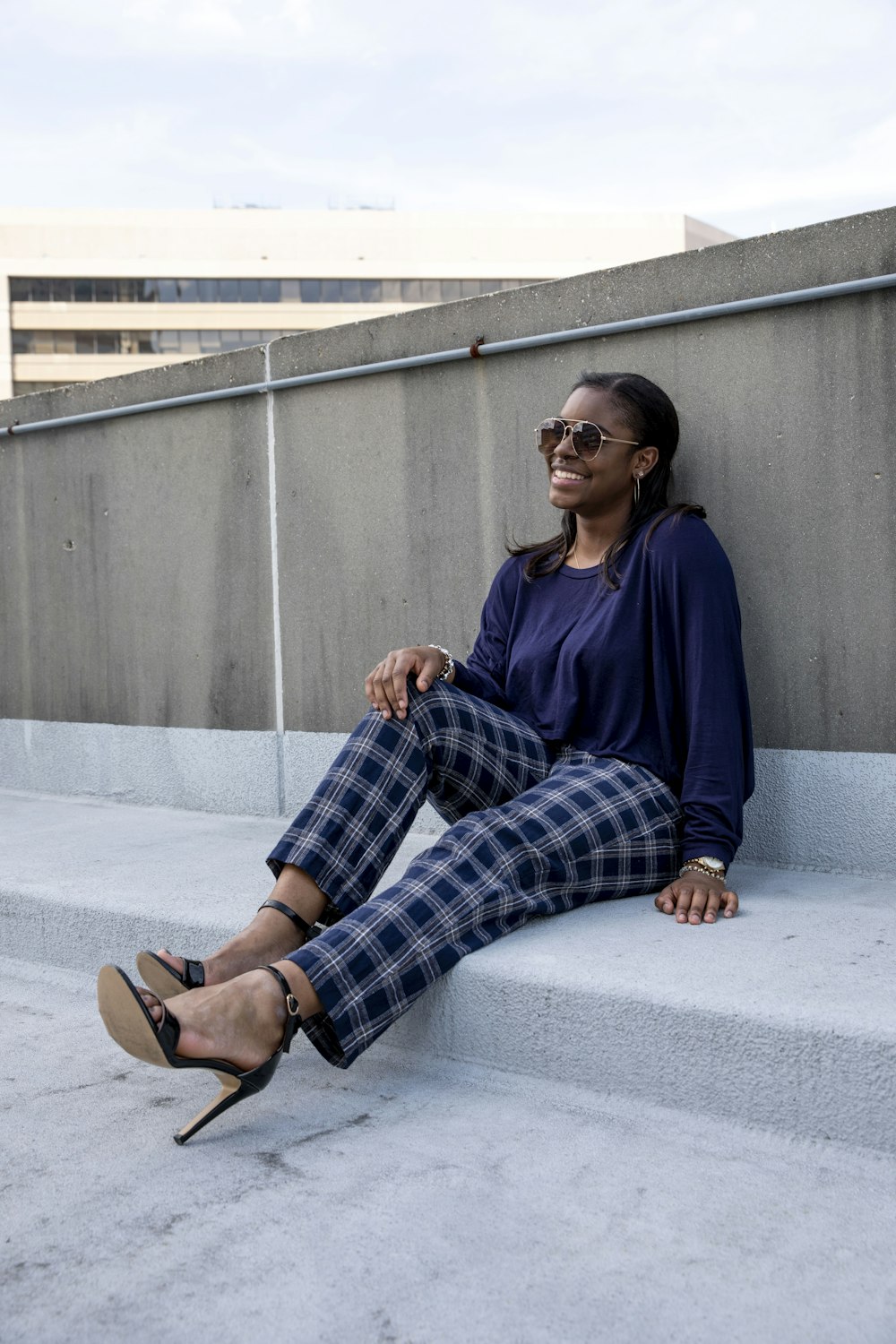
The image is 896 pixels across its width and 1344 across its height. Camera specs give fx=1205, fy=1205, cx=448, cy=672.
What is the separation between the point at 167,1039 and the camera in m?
1.83

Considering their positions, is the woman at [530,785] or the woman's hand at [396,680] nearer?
the woman at [530,785]

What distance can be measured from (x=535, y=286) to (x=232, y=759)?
1894mm

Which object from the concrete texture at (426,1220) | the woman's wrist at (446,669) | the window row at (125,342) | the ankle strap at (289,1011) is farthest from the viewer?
the window row at (125,342)

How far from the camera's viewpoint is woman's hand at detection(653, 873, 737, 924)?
2385 millimetres

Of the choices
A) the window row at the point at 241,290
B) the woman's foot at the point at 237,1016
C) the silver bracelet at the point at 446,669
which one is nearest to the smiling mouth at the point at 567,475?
the silver bracelet at the point at 446,669

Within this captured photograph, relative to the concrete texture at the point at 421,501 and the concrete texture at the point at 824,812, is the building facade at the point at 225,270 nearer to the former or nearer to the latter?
the concrete texture at the point at 421,501

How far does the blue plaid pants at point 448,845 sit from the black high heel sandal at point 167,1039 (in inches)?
3.8

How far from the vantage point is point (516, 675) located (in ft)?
9.18

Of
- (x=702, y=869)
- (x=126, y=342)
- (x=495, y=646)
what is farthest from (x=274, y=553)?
(x=126, y=342)

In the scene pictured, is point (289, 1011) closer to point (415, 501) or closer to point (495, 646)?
point (495, 646)

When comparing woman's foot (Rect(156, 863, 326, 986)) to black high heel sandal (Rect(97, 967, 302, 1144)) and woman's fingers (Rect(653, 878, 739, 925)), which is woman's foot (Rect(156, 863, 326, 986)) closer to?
black high heel sandal (Rect(97, 967, 302, 1144))

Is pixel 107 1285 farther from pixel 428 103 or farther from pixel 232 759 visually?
pixel 428 103

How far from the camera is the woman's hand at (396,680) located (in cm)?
240

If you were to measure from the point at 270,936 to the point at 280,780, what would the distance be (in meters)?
1.85
